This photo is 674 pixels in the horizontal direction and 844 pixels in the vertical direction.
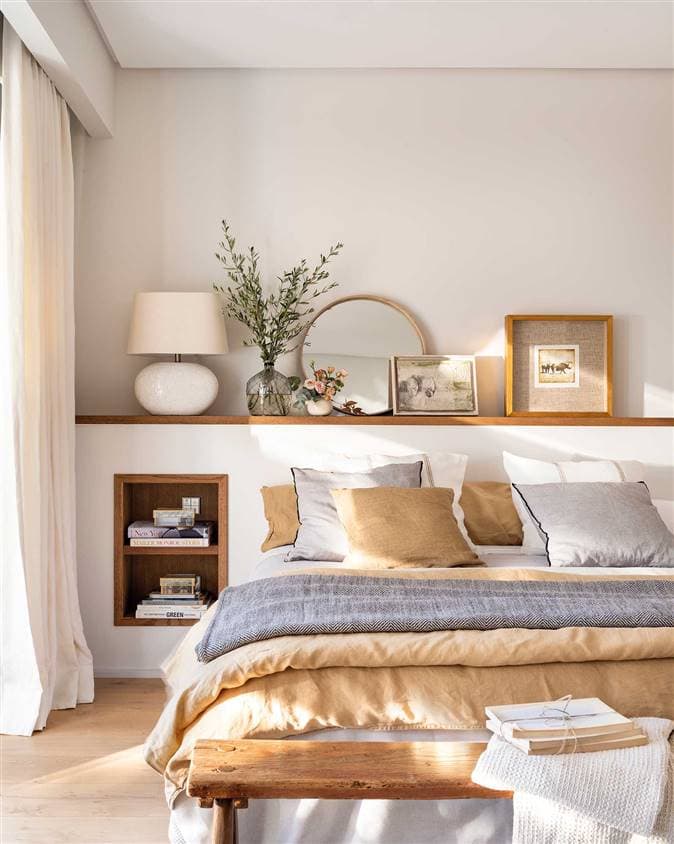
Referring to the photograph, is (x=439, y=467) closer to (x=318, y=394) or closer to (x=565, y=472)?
(x=565, y=472)

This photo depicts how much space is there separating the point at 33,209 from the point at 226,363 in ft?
3.89

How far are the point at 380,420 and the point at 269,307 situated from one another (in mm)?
778

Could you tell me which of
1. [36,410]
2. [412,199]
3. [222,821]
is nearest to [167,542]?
[36,410]

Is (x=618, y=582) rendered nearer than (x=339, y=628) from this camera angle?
No

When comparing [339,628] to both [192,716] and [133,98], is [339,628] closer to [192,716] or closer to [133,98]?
[192,716]

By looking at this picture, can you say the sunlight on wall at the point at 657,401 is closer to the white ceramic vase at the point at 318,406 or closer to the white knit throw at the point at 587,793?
the white ceramic vase at the point at 318,406

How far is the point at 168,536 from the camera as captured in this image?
12.4ft

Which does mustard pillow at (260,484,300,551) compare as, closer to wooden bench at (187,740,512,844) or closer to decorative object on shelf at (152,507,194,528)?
decorative object on shelf at (152,507,194,528)

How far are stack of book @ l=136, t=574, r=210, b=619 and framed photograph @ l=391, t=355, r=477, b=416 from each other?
122 centimetres

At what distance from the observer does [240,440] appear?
150 inches

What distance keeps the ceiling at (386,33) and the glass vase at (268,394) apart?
1415mm

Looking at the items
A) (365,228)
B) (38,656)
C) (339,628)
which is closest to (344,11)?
(365,228)

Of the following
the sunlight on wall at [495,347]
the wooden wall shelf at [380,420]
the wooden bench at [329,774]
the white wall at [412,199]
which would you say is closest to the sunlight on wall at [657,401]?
the white wall at [412,199]

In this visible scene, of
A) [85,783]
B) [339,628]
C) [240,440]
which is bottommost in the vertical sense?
[85,783]
